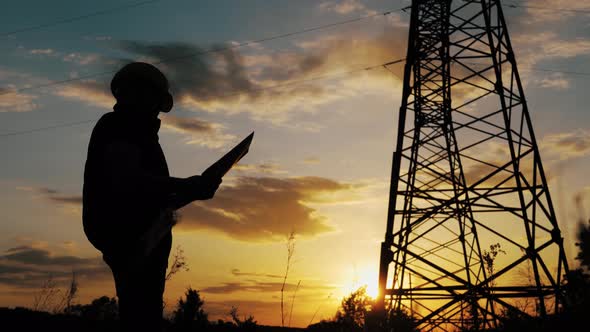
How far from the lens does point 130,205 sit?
7.78 feet

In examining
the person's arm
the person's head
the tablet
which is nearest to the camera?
the person's arm

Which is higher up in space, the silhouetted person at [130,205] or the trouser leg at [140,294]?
the silhouetted person at [130,205]

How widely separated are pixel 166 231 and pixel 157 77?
31.3 inches

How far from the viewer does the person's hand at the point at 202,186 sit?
2363 millimetres

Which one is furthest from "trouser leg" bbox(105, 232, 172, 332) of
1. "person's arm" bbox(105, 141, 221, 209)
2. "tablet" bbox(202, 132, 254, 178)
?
"tablet" bbox(202, 132, 254, 178)

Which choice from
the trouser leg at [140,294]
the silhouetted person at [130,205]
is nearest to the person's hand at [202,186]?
the silhouetted person at [130,205]

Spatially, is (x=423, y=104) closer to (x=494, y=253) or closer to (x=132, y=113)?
(x=494, y=253)

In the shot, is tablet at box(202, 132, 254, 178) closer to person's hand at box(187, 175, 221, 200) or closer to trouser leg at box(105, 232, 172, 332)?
person's hand at box(187, 175, 221, 200)

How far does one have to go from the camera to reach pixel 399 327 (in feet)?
26.1

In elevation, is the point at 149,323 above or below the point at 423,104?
below

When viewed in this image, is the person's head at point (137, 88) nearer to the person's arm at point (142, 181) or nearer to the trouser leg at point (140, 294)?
the person's arm at point (142, 181)

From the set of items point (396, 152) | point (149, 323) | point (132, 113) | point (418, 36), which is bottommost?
point (149, 323)

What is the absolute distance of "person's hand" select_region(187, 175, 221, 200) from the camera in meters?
2.36

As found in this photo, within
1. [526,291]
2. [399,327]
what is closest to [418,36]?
[526,291]
